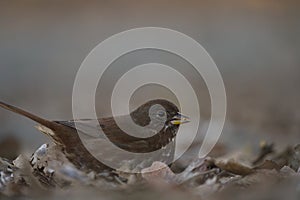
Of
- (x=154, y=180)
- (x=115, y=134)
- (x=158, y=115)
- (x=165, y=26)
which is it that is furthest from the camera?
(x=165, y=26)

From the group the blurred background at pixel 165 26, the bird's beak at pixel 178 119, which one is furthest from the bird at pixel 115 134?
the blurred background at pixel 165 26

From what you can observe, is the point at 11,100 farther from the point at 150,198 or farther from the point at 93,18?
the point at 150,198

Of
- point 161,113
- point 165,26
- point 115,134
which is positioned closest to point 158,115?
point 161,113

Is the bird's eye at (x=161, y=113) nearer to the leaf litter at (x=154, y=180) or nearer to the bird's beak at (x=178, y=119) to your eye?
the bird's beak at (x=178, y=119)

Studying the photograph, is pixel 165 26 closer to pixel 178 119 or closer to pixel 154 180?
pixel 178 119

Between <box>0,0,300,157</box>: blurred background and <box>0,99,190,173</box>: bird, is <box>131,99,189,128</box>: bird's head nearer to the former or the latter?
<box>0,99,190,173</box>: bird
